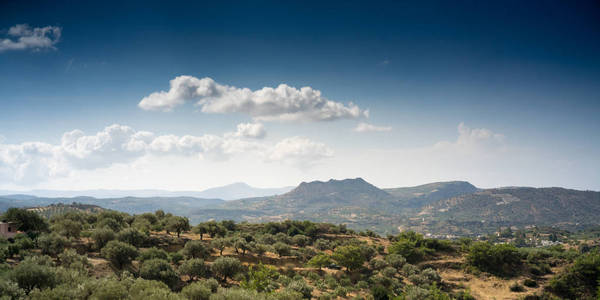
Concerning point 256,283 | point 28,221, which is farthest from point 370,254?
point 28,221

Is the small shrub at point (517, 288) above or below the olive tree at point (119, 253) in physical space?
below

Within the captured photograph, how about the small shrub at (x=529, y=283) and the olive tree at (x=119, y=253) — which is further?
the small shrub at (x=529, y=283)

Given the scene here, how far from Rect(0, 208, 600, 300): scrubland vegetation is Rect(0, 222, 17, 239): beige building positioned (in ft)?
4.54

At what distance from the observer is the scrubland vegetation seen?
21125 mm

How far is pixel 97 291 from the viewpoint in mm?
17719

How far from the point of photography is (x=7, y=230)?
35.7 m

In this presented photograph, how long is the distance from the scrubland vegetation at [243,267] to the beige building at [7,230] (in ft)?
4.54

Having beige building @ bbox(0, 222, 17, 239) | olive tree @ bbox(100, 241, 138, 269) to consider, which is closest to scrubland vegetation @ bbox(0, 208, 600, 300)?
olive tree @ bbox(100, 241, 138, 269)

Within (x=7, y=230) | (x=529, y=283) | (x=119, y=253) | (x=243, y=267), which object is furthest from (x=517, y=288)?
(x=7, y=230)

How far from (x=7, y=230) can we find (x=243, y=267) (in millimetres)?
33331

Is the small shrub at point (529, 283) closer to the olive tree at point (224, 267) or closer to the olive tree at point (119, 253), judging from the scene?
the olive tree at point (224, 267)

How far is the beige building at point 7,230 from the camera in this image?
1342 inches

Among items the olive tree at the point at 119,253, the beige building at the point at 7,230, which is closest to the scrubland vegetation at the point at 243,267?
the olive tree at the point at 119,253

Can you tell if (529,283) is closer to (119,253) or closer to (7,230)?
(119,253)
